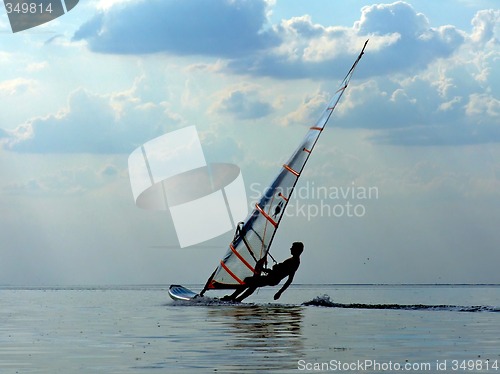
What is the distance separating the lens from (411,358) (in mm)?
21469

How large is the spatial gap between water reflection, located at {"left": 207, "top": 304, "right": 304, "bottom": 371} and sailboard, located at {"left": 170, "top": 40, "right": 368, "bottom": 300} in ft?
10.0

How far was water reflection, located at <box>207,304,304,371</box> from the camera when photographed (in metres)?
20.1

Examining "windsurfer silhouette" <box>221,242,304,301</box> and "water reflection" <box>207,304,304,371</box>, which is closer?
"water reflection" <box>207,304,304,371</box>

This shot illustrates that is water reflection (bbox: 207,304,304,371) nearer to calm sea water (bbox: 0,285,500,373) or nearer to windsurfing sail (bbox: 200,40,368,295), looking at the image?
calm sea water (bbox: 0,285,500,373)

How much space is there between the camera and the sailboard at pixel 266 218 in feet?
139

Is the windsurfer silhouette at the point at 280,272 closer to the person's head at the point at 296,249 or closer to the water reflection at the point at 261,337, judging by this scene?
the person's head at the point at 296,249

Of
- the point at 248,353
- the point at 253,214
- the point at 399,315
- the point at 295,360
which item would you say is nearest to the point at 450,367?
the point at 295,360

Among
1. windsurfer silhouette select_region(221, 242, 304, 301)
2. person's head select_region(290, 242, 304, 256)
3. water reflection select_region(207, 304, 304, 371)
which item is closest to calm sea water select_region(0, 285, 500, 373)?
water reflection select_region(207, 304, 304, 371)

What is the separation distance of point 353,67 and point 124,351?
2261 cm

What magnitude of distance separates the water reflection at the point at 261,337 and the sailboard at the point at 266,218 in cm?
306

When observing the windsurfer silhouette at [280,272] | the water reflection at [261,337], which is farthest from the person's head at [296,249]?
the water reflection at [261,337]

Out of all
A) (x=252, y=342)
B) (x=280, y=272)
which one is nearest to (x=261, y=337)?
(x=252, y=342)

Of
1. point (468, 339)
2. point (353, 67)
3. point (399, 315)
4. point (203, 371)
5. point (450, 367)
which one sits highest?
point (353, 67)

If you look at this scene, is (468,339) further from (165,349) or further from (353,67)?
(353,67)
